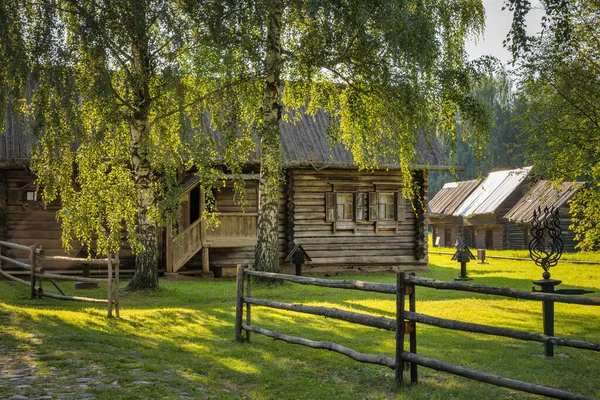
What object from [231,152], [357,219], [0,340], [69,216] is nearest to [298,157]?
[357,219]

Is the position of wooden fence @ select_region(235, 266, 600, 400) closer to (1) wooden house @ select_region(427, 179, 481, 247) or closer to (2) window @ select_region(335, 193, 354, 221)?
(2) window @ select_region(335, 193, 354, 221)

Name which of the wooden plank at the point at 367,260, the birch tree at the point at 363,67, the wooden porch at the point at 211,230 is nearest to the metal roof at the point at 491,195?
the wooden plank at the point at 367,260

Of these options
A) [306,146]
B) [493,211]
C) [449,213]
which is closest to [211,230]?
[306,146]

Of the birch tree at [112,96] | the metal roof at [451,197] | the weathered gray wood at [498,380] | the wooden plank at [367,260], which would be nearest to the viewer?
the weathered gray wood at [498,380]

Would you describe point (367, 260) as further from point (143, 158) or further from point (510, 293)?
point (510, 293)

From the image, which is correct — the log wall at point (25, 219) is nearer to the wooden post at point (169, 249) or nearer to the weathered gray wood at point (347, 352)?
the wooden post at point (169, 249)

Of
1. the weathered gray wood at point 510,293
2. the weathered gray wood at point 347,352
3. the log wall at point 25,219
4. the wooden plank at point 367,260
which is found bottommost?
the weathered gray wood at point 347,352

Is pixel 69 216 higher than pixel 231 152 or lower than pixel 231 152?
lower

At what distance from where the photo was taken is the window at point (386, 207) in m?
24.4

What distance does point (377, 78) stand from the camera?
15680 millimetres

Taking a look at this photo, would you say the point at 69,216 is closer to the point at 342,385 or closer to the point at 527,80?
the point at 342,385

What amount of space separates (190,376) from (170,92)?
781cm

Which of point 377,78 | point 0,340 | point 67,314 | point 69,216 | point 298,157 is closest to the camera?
point 0,340

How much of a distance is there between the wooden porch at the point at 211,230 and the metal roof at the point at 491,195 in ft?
71.7
